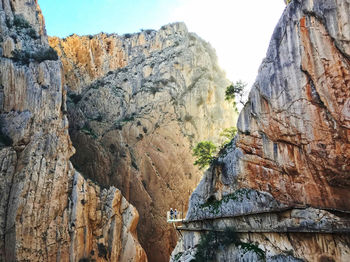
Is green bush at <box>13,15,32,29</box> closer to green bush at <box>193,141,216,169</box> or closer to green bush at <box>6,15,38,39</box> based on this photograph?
green bush at <box>6,15,38,39</box>

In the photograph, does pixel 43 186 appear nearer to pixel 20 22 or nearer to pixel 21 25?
pixel 21 25

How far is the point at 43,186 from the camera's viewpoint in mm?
29828

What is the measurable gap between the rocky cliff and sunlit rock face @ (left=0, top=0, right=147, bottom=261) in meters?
15.9

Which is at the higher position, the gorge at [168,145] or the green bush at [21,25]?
the green bush at [21,25]

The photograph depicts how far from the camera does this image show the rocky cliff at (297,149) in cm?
1567

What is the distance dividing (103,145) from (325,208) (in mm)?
32653

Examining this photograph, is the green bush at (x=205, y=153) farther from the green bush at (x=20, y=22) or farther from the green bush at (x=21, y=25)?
the green bush at (x=20, y=22)

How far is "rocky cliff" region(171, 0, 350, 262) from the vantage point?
51.4ft

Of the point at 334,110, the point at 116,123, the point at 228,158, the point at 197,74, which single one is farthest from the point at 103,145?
the point at 334,110

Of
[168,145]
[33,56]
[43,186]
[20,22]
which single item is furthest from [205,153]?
[20,22]

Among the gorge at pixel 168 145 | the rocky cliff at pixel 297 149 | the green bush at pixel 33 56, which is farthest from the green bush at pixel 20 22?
the rocky cliff at pixel 297 149

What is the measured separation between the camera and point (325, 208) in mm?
16016

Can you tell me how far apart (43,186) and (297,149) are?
80.6 feet

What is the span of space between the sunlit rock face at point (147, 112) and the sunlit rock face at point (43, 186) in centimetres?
624
